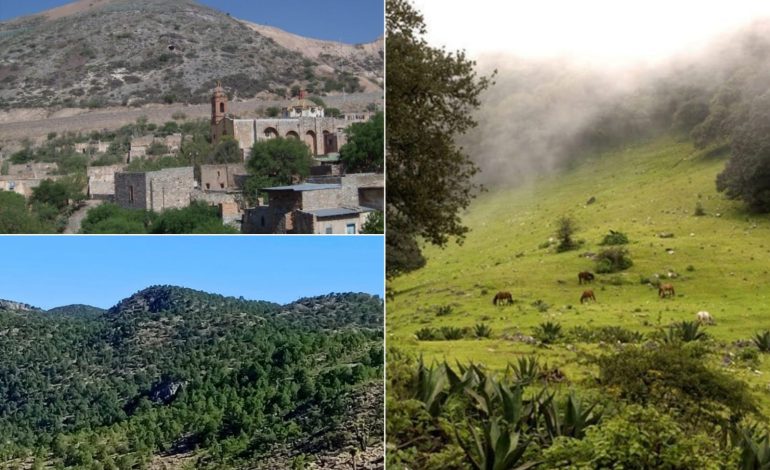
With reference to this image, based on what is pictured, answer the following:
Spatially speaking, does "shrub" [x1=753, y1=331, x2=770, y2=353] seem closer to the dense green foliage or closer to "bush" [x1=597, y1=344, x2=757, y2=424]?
"bush" [x1=597, y1=344, x2=757, y2=424]

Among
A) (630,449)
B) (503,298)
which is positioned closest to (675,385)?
(630,449)

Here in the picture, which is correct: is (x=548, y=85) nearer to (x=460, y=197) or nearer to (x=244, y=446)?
(x=460, y=197)

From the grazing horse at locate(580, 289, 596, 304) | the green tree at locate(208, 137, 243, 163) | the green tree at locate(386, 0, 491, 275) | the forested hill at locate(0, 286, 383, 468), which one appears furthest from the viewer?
the grazing horse at locate(580, 289, 596, 304)

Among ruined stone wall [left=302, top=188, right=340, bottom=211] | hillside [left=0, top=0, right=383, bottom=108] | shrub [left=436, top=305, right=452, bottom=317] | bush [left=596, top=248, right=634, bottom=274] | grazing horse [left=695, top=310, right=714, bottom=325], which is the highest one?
hillside [left=0, top=0, right=383, bottom=108]

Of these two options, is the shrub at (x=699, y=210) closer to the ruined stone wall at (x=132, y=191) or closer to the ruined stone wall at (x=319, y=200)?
the ruined stone wall at (x=319, y=200)

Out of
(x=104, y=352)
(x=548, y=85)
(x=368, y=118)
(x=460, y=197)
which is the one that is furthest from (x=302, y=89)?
(x=548, y=85)

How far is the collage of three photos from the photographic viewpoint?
5055 millimetres

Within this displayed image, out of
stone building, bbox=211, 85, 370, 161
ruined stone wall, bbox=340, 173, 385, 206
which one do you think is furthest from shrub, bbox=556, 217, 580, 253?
ruined stone wall, bbox=340, 173, 385, 206

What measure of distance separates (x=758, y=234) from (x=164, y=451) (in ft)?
29.7

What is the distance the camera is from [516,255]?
12.8 meters

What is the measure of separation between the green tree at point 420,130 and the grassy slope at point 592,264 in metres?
1.20

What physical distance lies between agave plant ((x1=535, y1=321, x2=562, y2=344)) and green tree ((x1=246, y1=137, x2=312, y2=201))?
462cm

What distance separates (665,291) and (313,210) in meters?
7.51

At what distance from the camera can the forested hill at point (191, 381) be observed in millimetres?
4961
